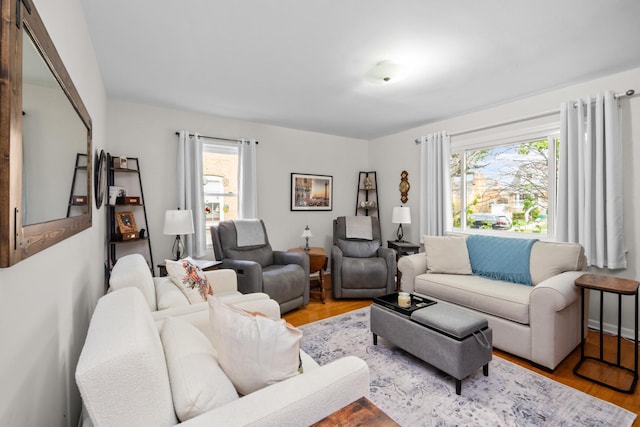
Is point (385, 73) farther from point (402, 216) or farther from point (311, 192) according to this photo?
point (311, 192)

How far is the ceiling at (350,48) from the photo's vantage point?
1760mm

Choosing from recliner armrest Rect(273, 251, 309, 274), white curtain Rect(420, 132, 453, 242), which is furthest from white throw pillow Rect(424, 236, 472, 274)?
recliner armrest Rect(273, 251, 309, 274)

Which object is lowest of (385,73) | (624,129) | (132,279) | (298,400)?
(298,400)

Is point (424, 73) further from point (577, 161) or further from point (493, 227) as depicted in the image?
point (493, 227)

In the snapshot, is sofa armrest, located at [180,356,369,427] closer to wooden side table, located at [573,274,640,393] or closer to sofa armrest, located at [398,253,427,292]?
wooden side table, located at [573,274,640,393]

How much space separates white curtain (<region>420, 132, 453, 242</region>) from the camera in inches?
155

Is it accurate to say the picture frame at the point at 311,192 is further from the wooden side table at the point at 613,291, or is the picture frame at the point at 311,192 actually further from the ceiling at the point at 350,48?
the wooden side table at the point at 613,291

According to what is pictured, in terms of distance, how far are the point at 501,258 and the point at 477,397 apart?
58.8 inches

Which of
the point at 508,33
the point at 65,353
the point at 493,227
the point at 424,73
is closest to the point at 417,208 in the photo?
the point at 493,227

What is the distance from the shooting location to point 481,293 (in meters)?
2.52

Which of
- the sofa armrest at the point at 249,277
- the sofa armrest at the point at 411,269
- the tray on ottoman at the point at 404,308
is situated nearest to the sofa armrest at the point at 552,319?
the tray on ottoman at the point at 404,308

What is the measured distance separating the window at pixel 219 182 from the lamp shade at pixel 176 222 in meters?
0.73

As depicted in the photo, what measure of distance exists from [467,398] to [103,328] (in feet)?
6.65

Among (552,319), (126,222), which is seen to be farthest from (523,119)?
(126,222)
